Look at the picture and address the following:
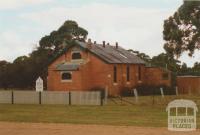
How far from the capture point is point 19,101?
159ft

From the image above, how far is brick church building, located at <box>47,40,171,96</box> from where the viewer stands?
66325mm

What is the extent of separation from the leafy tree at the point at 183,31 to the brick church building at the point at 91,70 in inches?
764

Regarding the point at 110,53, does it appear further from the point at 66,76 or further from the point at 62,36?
the point at 62,36

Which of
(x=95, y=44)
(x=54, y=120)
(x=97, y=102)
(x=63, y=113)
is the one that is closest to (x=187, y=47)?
(x=97, y=102)

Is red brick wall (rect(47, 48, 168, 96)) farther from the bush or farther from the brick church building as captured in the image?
the bush

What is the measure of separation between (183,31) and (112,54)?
86.8ft

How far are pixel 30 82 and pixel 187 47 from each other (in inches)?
1536

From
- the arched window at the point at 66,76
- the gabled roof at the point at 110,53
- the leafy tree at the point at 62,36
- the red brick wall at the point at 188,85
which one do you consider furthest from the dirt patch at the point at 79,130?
the leafy tree at the point at 62,36

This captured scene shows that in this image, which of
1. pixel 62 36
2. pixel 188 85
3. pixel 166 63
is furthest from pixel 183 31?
pixel 62 36

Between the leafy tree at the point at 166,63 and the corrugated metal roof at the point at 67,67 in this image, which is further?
the leafy tree at the point at 166,63

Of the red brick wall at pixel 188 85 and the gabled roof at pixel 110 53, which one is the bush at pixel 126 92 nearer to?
the gabled roof at pixel 110 53

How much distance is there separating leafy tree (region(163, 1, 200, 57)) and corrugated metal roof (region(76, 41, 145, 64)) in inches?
829

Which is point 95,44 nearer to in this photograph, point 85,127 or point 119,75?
point 119,75

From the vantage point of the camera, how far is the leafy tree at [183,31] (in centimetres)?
4259
